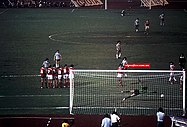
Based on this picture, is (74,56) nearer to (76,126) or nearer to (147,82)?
(147,82)

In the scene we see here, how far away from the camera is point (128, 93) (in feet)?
103

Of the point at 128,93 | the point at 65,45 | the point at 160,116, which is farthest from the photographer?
the point at 65,45

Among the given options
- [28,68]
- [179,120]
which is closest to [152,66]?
[28,68]

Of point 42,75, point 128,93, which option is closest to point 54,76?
point 42,75

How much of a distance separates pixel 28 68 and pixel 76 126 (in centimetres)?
1474

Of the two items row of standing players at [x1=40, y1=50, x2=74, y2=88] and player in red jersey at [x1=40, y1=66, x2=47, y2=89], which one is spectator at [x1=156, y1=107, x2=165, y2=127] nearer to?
row of standing players at [x1=40, y1=50, x2=74, y2=88]

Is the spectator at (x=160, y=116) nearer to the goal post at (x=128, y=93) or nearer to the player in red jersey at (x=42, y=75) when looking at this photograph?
the goal post at (x=128, y=93)

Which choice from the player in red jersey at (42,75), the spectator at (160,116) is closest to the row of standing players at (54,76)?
the player in red jersey at (42,75)

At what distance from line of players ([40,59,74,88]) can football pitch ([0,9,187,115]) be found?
757 millimetres

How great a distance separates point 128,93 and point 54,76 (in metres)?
5.14

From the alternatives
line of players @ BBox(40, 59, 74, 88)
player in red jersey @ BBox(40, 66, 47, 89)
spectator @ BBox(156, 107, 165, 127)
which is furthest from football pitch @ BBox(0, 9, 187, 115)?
spectator @ BBox(156, 107, 165, 127)

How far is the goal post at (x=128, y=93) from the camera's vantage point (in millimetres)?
28484

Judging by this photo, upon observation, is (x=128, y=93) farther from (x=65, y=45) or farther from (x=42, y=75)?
(x=65, y=45)

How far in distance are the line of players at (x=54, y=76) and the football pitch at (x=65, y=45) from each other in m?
0.76
